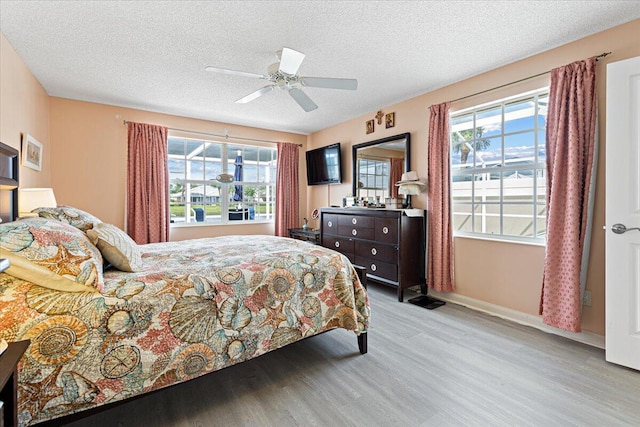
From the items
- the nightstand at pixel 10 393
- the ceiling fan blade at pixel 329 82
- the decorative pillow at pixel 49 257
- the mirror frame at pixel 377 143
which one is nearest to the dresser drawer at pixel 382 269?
the mirror frame at pixel 377 143

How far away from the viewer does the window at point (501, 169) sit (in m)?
2.86

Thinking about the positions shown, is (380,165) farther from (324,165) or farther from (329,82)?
(329,82)

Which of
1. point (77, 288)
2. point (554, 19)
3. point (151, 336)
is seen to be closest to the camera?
point (77, 288)

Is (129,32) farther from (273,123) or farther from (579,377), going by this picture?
(579,377)

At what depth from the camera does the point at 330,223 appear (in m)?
4.51

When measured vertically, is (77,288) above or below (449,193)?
below

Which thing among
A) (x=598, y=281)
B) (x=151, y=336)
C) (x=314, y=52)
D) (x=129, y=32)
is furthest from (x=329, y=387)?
(x=129, y=32)

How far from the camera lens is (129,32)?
2.36 m

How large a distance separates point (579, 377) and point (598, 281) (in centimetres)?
86

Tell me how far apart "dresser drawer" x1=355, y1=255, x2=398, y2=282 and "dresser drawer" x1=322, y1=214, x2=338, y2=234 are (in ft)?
2.15

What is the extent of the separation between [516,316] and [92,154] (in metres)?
5.38

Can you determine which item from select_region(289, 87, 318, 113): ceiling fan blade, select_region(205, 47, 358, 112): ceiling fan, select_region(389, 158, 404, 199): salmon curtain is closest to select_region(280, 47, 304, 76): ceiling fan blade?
select_region(205, 47, 358, 112): ceiling fan

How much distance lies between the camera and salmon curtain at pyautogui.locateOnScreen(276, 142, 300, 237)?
5.44m

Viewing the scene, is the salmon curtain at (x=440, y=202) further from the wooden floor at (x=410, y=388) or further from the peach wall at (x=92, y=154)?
the peach wall at (x=92, y=154)
